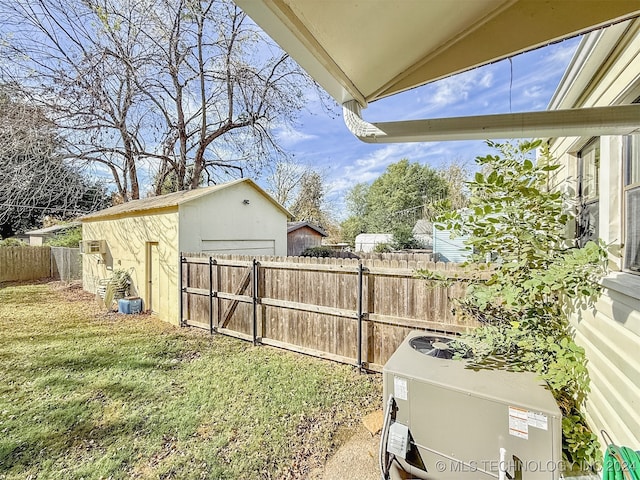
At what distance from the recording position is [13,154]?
829cm

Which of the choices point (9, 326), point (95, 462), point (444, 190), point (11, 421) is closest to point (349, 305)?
point (95, 462)

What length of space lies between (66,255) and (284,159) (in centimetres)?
1098

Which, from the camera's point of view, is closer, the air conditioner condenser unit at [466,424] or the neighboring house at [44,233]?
the air conditioner condenser unit at [466,424]

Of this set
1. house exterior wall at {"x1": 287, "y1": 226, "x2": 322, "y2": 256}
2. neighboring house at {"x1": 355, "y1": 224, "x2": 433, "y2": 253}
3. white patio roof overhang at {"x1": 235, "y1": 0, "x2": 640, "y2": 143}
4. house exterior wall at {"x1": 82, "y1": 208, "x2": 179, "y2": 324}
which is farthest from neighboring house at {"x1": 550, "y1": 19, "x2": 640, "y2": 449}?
neighboring house at {"x1": 355, "y1": 224, "x2": 433, "y2": 253}

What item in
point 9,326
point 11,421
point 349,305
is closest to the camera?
point 11,421

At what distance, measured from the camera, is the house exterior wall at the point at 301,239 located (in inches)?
663

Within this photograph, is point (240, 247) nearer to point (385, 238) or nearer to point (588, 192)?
point (588, 192)

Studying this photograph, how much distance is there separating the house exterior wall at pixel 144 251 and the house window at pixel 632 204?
7.36m

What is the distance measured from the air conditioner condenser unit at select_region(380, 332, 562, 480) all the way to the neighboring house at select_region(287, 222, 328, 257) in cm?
1407

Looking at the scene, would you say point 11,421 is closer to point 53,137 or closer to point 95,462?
point 95,462

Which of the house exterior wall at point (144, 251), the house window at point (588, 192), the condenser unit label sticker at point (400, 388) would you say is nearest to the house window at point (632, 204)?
the house window at point (588, 192)

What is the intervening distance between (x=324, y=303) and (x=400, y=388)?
2.78 metres

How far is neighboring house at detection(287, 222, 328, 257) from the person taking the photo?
1670 centimetres

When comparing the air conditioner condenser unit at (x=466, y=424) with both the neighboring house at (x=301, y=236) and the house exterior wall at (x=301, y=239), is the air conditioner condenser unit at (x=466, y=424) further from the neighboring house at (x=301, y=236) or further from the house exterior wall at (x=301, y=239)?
the house exterior wall at (x=301, y=239)
